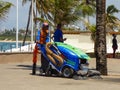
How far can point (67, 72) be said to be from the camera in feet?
48.4

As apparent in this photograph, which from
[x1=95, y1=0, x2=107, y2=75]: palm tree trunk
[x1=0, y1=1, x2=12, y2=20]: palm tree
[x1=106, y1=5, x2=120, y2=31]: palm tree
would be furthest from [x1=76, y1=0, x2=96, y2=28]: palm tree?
[x1=95, y1=0, x2=107, y2=75]: palm tree trunk

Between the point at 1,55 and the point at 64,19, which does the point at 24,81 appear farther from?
the point at 64,19

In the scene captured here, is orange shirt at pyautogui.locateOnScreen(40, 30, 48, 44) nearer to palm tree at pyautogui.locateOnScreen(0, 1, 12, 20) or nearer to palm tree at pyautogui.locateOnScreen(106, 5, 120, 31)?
palm tree at pyautogui.locateOnScreen(0, 1, 12, 20)

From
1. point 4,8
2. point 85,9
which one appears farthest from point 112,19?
point 4,8

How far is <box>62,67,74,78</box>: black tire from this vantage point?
47.9ft

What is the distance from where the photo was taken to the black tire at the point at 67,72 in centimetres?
1459

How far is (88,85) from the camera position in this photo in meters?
12.4

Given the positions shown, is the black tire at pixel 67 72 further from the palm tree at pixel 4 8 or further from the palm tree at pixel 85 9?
the palm tree at pixel 85 9

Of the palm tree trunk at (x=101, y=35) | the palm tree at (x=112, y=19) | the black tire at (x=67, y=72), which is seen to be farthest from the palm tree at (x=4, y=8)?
the palm tree at (x=112, y=19)

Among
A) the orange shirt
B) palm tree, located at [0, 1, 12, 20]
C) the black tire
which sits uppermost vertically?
palm tree, located at [0, 1, 12, 20]

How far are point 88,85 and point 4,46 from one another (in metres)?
15.8

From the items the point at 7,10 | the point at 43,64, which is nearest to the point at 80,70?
the point at 43,64

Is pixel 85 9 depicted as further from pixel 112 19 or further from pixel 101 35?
pixel 101 35

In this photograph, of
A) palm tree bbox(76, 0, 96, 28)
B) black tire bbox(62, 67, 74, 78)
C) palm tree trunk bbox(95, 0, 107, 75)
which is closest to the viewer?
black tire bbox(62, 67, 74, 78)
